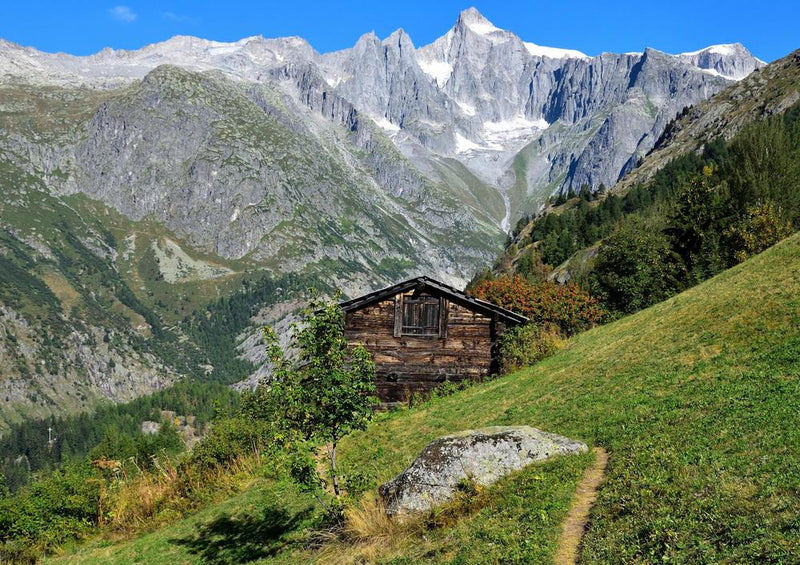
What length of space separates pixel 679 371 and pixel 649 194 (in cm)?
11487

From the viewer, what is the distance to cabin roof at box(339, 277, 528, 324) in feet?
122

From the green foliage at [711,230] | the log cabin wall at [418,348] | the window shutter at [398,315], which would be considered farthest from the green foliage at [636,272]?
the window shutter at [398,315]

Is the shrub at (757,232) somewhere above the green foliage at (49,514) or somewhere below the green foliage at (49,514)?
above

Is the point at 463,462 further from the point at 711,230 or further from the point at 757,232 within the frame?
the point at 711,230

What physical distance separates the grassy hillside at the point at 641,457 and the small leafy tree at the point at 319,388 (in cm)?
184

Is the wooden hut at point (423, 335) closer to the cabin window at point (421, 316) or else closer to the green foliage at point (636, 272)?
the cabin window at point (421, 316)

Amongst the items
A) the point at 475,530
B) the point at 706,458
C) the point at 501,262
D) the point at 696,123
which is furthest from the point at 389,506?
the point at 696,123

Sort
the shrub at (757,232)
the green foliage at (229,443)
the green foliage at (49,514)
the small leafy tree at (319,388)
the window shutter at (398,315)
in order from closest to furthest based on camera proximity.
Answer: the small leafy tree at (319,388), the green foliage at (49,514), the green foliage at (229,443), the window shutter at (398,315), the shrub at (757,232)

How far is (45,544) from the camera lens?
803 inches

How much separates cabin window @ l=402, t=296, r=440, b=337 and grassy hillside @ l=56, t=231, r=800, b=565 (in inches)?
359

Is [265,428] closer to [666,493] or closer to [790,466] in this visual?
[666,493]

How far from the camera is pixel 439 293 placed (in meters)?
37.6

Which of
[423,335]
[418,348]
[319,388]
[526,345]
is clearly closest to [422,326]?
[423,335]

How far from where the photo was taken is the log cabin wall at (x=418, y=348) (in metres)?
37.3
